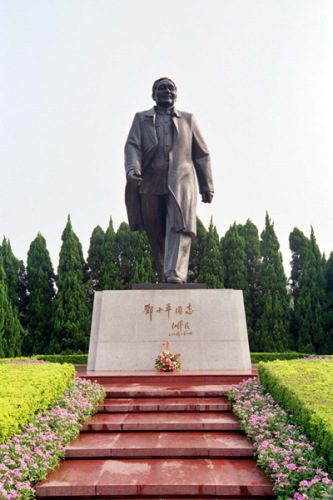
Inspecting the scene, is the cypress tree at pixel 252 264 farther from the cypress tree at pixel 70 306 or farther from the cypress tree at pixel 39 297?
the cypress tree at pixel 39 297

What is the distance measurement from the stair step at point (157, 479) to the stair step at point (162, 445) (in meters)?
0.07

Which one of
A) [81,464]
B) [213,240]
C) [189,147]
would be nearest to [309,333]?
[213,240]

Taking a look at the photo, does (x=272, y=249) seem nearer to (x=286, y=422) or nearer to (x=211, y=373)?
(x=211, y=373)

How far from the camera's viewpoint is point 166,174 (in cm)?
689

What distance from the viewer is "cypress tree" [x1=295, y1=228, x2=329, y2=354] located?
13.4 metres

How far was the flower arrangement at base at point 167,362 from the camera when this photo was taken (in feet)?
18.6

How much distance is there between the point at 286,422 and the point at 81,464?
1717mm

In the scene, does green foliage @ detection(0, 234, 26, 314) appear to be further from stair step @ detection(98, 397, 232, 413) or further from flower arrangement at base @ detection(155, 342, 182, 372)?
stair step @ detection(98, 397, 232, 413)

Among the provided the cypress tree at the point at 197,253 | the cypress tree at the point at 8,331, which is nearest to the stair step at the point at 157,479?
the cypress tree at the point at 8,331

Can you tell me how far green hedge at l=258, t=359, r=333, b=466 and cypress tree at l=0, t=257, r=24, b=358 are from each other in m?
9.89

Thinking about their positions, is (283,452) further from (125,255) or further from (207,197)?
(125,255)

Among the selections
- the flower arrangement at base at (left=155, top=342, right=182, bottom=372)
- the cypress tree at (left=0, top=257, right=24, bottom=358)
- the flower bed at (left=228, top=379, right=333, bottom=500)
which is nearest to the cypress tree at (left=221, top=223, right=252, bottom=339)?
the cypress tree at (left=0, top=257, right=24, bottom=358)

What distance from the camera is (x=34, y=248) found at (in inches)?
597

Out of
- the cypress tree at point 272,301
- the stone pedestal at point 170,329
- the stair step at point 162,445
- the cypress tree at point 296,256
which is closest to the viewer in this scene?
the stair step at point 162,445
